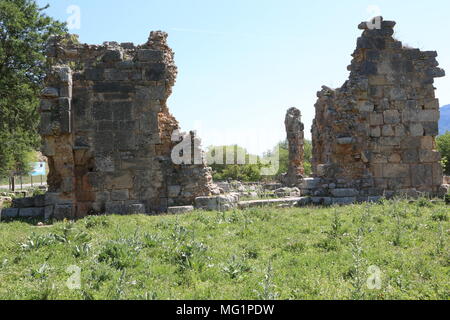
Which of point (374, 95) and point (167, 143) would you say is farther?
point (374, 95)

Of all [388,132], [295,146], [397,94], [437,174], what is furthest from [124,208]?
[295,146]

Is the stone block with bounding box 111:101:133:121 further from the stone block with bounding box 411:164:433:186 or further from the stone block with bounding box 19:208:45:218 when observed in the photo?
the stone block with bounding box 411:164:433:186

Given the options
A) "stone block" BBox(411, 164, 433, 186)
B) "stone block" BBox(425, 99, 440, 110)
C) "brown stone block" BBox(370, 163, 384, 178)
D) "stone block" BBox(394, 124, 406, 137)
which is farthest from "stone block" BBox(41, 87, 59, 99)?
"stone block" BBox(425, 99, 440, 110)

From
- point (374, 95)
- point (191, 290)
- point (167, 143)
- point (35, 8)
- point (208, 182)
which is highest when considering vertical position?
point (35, 8)

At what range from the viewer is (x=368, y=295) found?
427 cm

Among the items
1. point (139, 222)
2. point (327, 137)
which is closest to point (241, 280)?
point (139, 222)

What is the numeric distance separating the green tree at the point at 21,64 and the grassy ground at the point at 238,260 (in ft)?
44.3

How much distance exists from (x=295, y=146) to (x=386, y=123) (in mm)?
9787

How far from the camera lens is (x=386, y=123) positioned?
11.8m

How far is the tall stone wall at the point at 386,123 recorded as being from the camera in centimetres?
1170

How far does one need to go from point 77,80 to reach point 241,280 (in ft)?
26.2

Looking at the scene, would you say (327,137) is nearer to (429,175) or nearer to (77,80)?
(429,175)

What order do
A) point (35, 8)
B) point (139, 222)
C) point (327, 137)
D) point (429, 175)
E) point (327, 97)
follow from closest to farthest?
point (139, 222) < point (429, 175) < point (327, 137) < point (327, 97) < point (35, 8)

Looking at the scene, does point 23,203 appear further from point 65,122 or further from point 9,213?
point 65,122
